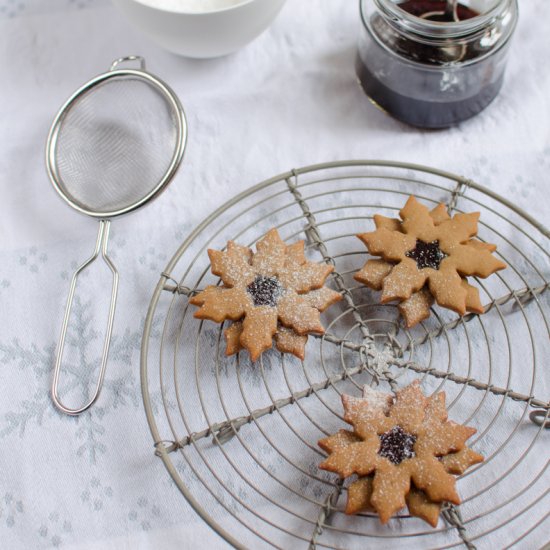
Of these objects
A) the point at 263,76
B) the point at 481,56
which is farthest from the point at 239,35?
the point at 481,56

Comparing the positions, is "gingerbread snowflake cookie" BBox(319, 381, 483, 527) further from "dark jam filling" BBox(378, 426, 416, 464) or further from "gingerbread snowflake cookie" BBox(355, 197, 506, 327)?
"gingerbread snowflake cookie" BBox(355, 197, 506, 327)

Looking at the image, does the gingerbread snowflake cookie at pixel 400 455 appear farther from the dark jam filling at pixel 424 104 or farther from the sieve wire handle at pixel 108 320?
the dark jam filling at pixel 424 104

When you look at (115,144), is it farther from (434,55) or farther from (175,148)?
(434,55)

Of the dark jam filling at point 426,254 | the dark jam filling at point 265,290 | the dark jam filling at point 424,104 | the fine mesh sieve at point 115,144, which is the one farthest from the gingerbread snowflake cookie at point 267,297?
the dark jam filling at point 424,104

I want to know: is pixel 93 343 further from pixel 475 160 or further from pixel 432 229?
pixel 475 160

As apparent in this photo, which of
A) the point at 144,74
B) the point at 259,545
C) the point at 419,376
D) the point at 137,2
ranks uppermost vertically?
the point at 137,2

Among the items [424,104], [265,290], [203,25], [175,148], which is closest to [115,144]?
[175,148]
